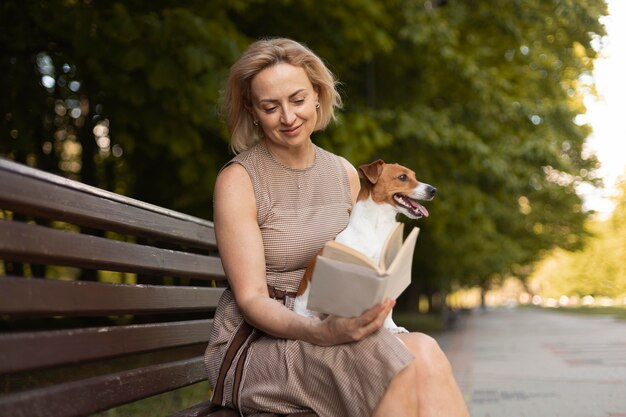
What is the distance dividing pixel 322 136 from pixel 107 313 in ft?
21.8

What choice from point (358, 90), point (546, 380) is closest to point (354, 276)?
point (546, 380)

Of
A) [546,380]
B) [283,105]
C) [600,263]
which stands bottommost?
[600,263]

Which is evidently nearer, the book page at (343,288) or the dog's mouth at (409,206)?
the book page at (343,288)

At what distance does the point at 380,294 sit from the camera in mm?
2568

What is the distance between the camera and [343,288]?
257 cm

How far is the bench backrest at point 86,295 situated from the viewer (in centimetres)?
245

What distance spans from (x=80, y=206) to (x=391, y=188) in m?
1.40

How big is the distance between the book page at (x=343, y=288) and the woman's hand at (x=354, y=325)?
3cm

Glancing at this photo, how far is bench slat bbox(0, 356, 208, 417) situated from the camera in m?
2.39

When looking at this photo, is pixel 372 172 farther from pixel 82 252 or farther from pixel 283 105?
pixel 82 252

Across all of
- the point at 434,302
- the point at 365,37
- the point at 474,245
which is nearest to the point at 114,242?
the point at 365,37

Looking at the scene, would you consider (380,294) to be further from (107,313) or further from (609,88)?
(609,88)

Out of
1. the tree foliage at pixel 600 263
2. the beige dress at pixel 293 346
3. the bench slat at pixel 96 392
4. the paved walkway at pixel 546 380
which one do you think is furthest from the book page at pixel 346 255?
the tree foliage at pixel 600 263

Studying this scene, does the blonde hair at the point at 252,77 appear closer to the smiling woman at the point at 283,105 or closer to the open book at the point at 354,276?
the smiling woman at the point at 283,105
